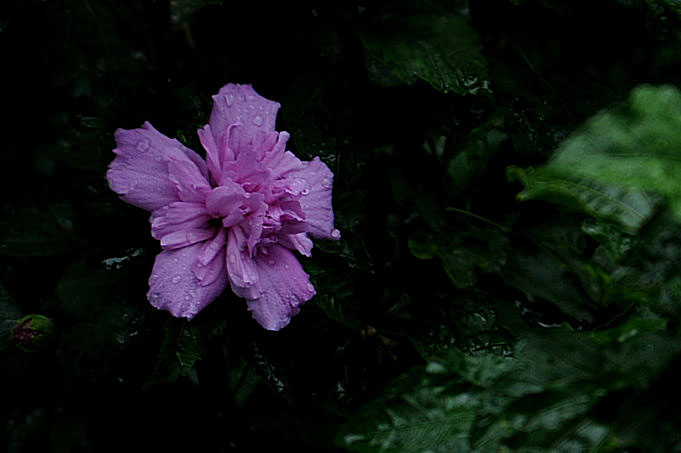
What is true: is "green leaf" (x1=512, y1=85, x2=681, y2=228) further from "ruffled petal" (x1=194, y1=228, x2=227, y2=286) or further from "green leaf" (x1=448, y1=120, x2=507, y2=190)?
"green leaf" (x1=448, y1=120, x2=507, y2=190)

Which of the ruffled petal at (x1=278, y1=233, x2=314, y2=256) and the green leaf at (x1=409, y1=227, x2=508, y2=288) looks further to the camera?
the green leaf at (x1=409, y1=227, x2=508, y2=288)

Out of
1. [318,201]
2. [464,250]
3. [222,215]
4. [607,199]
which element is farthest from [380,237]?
[607,199]

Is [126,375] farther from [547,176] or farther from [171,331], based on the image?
[547,176]

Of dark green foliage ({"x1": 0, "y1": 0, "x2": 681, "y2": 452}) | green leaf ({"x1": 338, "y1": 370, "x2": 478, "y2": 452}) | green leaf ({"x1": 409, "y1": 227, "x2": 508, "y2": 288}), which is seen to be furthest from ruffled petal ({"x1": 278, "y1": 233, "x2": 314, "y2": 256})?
green leaf ({"x1": 409, "y1": 227, "x2": 508, "y2": 288})

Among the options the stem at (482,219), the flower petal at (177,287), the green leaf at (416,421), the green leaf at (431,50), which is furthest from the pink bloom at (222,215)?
the stem at (482,219)

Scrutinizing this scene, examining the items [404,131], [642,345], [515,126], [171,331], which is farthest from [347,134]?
[642,345]

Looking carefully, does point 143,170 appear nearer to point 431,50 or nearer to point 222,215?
point 222,215

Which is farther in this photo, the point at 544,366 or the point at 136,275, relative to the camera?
the point at 136,275

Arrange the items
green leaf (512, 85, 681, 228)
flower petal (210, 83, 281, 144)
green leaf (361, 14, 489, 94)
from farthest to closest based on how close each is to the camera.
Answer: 1. green leaf (361, 14, 489, 94)
2. flower petal (210, 83, 281, 144)
3. green leaf (512, 85, 681, 228)
